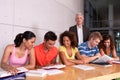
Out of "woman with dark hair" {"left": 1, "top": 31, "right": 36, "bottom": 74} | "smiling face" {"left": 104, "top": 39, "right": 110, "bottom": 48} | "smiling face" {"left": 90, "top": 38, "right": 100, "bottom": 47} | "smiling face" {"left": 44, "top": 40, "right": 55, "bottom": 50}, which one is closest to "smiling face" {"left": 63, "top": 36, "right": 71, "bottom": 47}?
"smiling face" {"left": 44, "top": 40, "right": 55, "bottom": 50}

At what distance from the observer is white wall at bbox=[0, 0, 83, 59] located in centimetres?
314

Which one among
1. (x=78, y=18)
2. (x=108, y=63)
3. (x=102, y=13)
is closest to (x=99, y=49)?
(x=78, y=18)

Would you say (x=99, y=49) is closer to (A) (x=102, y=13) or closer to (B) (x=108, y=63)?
(B) (x=108, y=63)

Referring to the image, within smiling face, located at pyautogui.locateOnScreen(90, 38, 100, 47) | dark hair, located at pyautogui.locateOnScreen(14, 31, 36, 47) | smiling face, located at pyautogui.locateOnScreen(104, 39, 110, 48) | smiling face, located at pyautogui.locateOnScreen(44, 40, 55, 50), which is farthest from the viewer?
smiling face, located at pyautogui.locateOnScreen(104, 39, 110, 48)

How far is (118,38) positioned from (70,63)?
5130 millimetres

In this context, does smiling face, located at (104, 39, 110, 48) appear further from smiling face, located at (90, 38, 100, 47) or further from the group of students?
smiling face, located at (90, 38, 100, 47)

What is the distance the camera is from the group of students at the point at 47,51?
8.88 feet

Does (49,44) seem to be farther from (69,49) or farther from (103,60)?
(103,60)

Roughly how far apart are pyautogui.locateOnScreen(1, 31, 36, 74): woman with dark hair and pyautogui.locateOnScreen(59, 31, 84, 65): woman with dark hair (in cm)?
46

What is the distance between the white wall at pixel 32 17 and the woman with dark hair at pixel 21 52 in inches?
15.5

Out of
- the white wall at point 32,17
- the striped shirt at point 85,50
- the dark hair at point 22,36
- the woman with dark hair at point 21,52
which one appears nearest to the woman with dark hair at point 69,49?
the striped shirt at point 85,50

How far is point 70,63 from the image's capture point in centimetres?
298

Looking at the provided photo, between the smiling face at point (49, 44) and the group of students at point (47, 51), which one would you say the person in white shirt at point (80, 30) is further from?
the smiling face at point (49, 44)

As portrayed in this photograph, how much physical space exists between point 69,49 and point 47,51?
13.3 inches
